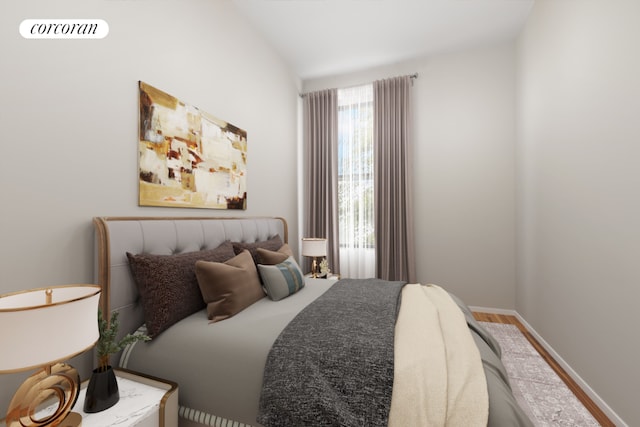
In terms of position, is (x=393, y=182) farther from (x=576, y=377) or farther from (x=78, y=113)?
(x=78, y=113)

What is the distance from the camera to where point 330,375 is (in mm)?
1102

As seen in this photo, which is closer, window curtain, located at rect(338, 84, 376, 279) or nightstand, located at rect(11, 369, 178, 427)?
nightstand, located at rect(11, 369, 178, 427)

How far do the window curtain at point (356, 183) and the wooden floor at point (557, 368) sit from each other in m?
1.49

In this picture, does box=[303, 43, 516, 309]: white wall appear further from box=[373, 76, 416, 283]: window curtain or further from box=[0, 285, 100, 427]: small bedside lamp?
box=[0, 285, 100, 427]: small bedside lamp

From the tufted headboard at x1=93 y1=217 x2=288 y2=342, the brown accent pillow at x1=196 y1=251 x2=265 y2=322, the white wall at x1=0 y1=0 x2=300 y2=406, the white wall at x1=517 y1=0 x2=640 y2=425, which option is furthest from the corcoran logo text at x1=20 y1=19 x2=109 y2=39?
the white wall at x1=517 y1=0 x2=640 y2=425

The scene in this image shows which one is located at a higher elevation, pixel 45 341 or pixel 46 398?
pixel 45 341

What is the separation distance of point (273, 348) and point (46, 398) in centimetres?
76

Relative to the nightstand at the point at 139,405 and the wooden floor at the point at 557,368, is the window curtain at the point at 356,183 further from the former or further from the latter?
the nightstand at the point at 139,405

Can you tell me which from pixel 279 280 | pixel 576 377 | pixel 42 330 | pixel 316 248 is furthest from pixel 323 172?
pixel 42 330

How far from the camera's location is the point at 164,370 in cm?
134

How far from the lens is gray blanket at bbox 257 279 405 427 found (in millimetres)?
1006

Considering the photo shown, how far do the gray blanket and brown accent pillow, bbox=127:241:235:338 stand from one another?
2.09 ft

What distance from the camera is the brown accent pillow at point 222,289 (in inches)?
61.9

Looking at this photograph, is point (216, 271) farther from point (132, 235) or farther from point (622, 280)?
point (622, 280)
